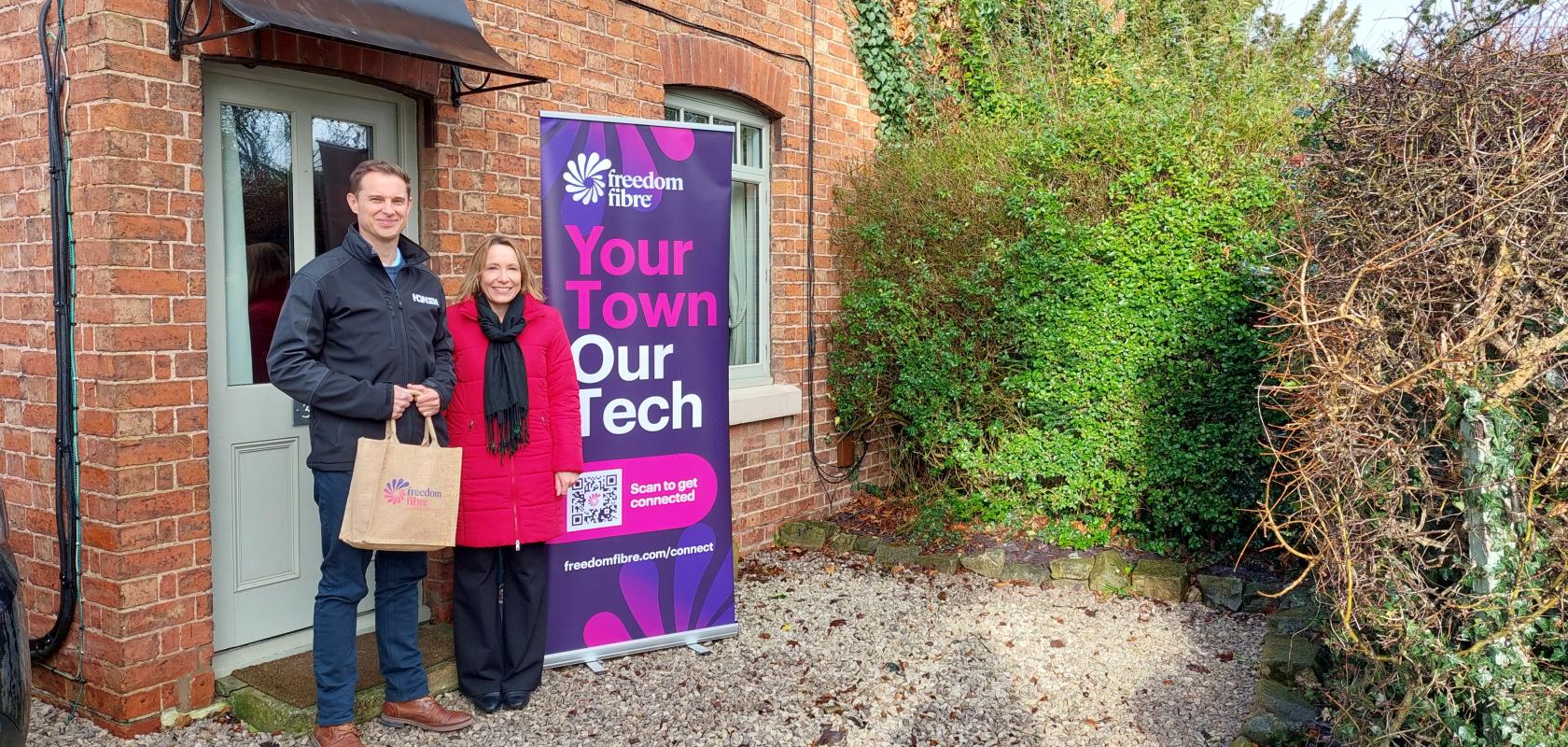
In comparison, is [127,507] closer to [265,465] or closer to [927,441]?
[265,465]

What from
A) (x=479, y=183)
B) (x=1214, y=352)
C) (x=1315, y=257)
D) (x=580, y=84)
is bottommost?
(x=1214, y=352)

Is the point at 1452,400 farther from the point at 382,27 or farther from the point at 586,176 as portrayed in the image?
the point at 382,27

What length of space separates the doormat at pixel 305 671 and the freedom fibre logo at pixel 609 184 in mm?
2004

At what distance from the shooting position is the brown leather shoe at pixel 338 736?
12.0ft

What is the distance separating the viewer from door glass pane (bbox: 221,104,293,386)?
419 cm

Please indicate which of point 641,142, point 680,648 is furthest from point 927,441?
point 641,142

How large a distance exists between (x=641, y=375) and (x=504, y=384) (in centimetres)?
84

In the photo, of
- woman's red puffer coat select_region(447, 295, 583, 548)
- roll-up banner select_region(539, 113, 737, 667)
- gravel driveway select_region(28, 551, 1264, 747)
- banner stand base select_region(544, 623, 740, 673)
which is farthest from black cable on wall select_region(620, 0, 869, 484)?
woman's red puffer coat select_region(447, 295, 583, 548)

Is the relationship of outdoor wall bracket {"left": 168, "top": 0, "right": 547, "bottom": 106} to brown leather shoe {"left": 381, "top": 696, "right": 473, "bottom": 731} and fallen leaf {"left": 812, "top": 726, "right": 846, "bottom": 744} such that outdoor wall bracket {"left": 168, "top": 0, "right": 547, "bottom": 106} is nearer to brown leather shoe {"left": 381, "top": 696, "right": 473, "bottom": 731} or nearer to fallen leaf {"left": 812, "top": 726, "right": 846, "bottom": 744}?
brown leather shoe {"left": 381, "top": 696, "right": 473, "bottom": 731}

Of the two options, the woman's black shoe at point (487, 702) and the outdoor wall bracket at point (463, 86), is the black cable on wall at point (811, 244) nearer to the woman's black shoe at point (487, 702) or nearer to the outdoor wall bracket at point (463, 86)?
the outdoor wall bracket at point (463, 86)

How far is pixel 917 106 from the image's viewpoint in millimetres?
8203

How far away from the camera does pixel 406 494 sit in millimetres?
3564

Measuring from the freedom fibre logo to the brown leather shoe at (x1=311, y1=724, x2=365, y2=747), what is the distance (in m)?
2.24

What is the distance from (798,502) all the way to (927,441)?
3.25 ft
